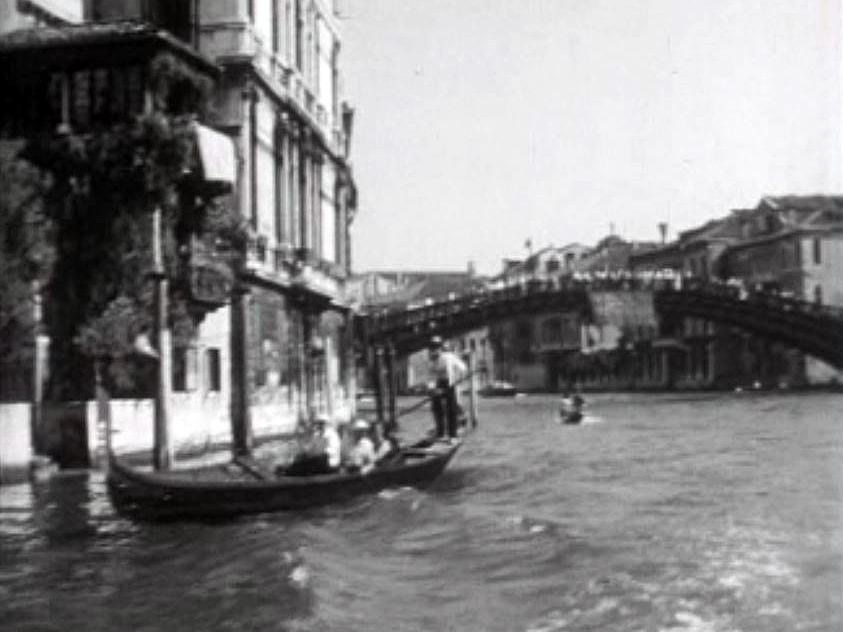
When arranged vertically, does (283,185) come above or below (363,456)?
above

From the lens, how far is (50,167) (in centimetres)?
1395

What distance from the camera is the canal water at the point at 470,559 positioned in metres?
6.23

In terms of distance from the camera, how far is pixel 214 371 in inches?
653

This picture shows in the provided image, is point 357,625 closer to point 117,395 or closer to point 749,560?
point 749,560

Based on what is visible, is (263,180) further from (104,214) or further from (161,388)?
(161,388)

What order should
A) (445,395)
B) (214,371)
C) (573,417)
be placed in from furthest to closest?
1. (573,417)
2. (214,371)
3. (445,395)

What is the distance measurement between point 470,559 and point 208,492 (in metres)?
2.01

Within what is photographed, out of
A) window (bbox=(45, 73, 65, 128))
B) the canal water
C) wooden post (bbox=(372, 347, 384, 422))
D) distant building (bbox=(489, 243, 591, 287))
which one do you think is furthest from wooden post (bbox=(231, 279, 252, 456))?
distant building (bbox=(489, 243, 591, 287))

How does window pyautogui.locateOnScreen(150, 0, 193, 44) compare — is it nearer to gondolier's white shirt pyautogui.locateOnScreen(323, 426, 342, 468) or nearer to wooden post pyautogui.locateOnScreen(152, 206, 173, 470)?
wooden post pyautogui.locateOnScreen(152, 206, 173, 470)

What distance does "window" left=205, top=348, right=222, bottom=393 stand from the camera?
16391 mm

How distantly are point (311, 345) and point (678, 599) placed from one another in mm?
13791

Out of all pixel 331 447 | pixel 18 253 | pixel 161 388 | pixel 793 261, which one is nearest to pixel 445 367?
pixel 331 447

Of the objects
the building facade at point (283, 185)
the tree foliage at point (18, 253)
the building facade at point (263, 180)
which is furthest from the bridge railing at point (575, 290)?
the tree foliage at point (18, 253)

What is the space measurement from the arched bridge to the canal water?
57.5ft
